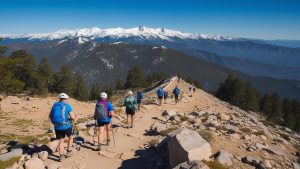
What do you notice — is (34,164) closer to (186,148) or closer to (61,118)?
(61,118)

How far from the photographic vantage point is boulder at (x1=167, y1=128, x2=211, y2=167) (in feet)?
37.8

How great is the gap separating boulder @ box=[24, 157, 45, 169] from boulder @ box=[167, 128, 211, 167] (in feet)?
17.7

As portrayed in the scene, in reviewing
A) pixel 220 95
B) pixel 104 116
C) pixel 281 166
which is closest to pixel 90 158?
pixel 104 116

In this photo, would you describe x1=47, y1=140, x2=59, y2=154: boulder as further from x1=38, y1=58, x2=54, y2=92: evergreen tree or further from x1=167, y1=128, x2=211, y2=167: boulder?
x1=38, y1=58, x2=54, y2=92: evergreen tree

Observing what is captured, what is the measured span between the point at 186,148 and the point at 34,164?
6323 millimetres

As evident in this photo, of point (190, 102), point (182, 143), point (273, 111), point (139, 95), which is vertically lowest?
point (273, 111)

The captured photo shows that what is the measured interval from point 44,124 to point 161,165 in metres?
17.9

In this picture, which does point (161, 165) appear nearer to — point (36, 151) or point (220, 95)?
point (36, 151)

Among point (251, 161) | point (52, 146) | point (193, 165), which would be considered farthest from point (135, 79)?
point (193, 165)

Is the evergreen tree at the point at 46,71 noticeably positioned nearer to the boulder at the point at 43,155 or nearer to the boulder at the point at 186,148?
the boulder at the point at 43,155

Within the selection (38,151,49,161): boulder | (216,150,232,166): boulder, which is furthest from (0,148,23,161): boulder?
(216,150,232,166): boulder

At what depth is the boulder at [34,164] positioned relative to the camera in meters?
12.8

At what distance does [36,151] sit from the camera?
14.9 metres

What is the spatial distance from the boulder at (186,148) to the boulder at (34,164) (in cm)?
538
